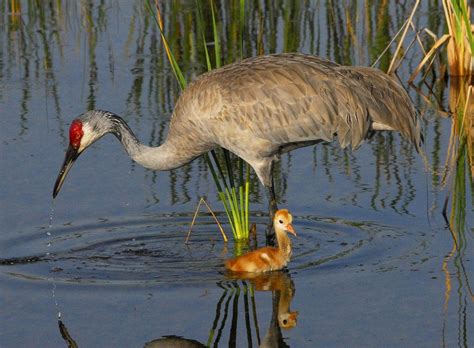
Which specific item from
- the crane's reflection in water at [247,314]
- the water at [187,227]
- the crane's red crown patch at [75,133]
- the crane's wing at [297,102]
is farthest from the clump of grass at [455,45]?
the crane's reflection in water at [247,314]

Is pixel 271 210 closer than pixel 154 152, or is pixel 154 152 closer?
pixel 271 210

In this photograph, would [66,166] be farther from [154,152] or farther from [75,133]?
[154,152]

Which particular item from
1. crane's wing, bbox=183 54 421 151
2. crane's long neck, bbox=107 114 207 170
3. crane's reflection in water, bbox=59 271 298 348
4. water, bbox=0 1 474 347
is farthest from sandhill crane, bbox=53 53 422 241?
crane's reflection in water, bbox=59 271 298 348

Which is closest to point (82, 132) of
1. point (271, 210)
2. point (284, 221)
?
point (271, 210)

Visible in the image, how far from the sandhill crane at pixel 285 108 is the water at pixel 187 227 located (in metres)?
0.54

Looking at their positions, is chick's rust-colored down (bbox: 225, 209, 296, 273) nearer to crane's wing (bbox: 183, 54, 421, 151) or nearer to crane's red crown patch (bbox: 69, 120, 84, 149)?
crane's wing (bbox: 183, 54, 421, 151)

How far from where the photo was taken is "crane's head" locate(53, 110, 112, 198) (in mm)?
8797

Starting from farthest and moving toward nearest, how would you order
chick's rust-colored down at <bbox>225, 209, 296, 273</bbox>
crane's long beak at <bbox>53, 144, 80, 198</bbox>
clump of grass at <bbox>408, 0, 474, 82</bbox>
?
clump of grass at <bbox>408, 0, 474, 82</bbox> < crane's long beak at <bbox>53, 144, 80, 198</bbox> < chick's rust-colored down at <bbox>225, 209, 296, 273</bbox>

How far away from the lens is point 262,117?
337 inches

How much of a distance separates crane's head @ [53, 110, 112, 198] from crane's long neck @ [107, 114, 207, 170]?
0.07 m

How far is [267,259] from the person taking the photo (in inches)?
311

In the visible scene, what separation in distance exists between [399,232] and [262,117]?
114 cm

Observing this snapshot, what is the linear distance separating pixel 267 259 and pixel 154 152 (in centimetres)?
148

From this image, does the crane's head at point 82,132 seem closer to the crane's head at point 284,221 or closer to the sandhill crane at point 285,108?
the sandhill crane at point 285,108
